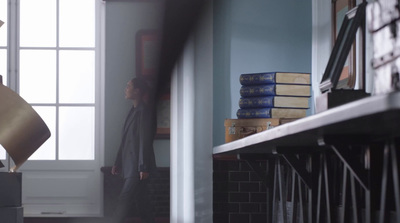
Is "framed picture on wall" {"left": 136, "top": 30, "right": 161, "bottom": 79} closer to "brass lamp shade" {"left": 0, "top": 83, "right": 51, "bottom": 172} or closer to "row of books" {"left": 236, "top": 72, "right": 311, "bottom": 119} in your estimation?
"row of books" {"left": 236, "top": 72, "right": 311, "bottom": 119}

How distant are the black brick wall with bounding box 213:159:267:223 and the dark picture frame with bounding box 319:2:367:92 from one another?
1633mm

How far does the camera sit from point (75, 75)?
589 centimetres

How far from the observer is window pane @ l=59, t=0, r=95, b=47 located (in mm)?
5863

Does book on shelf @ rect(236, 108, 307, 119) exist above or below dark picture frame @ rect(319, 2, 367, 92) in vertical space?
below

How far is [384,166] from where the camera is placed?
1749mm

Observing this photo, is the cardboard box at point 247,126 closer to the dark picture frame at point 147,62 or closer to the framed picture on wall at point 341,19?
the framed picture on wall at point 341,19

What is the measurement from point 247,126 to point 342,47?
4.40 ft

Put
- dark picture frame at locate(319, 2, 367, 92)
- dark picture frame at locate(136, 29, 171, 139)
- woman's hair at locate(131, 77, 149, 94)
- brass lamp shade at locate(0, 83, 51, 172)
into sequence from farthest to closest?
dark picture frame at locate(136, 29, 171, 139), woman's hair at locate(131, 77, 149, 94), dark picture frame at locate(319, 2, 367, 92), brass lamp shade at locate(0, 83, 51, 172)

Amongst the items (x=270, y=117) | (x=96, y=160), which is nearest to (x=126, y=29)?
(x=96, y=160)

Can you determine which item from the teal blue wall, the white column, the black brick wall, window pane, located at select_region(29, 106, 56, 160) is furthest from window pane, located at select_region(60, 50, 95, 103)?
the black brick wall

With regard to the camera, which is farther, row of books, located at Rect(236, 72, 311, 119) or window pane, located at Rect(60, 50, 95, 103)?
window pane, located at Rect(60, 50, 95, 103)

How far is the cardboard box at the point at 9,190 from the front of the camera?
1.34 m

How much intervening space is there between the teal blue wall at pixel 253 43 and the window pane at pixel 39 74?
2.33 metres

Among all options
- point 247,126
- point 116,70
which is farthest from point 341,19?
point 116,70
